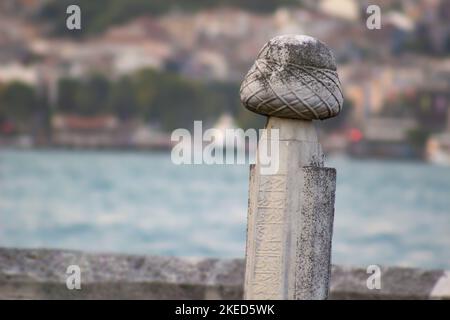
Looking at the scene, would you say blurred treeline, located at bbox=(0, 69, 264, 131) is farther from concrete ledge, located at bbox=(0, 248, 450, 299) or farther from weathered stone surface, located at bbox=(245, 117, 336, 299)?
weathered stone surface, located at bbox=(245, 117, 336, 299)

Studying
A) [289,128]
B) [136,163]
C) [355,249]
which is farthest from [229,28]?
[289,128]

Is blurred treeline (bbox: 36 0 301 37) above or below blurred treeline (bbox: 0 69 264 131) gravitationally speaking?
above

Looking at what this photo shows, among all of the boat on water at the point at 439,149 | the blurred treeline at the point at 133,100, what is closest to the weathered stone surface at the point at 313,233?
the boat on water at the point at 439,149

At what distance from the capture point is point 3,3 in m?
129

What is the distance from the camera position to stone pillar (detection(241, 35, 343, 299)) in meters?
4.68

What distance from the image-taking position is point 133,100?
111 meters

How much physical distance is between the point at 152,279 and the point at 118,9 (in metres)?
126

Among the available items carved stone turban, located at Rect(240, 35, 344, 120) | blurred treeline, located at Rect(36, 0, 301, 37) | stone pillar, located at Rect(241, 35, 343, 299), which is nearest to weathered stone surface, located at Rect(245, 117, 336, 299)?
stone pillar, located at Rect(241, 35, 343, 299)

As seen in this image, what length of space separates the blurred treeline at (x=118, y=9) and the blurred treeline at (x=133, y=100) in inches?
407

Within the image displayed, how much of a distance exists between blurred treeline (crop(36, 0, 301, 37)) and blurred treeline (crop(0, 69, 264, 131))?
10.3 metres

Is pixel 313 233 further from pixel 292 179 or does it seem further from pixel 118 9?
pixel 118 9

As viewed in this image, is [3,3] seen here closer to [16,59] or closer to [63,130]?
[16,59]

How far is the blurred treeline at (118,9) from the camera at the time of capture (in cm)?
12469

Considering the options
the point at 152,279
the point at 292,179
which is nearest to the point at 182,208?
the point at 152,279
